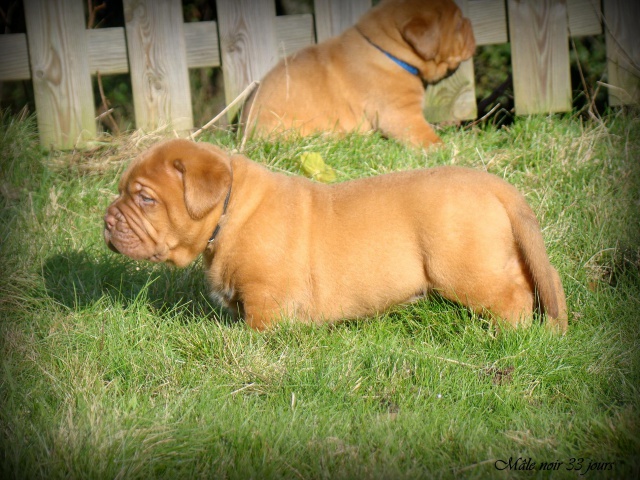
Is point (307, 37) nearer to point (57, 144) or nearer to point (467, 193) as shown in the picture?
point (57, 144)

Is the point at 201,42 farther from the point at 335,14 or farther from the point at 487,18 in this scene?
the point at 487,18

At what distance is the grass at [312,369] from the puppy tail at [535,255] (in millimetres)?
138

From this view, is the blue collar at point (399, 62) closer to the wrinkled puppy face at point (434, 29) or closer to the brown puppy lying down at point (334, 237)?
the wrinkled puppy face at point (434, 29)

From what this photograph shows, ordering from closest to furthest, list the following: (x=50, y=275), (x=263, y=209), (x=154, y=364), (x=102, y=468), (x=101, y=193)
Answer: (x=102, y=468), (x=154, y=364), (x=263, y=209), (x=50, y=275), (x=101, y=193)

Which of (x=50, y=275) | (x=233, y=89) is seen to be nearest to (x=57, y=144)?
(x=233, y=89)

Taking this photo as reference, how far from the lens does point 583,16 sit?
21.4 ft

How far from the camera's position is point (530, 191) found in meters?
4.96

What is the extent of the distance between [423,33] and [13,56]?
3.24 metres

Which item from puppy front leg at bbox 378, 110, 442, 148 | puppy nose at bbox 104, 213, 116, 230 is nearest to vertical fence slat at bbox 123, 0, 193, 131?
puppy front leg at bbox 378, 110, 442, 148

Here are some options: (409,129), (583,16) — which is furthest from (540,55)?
(409,129)

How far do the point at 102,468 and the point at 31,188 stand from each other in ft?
10.6

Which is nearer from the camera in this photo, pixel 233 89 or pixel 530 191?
pixel 530 191

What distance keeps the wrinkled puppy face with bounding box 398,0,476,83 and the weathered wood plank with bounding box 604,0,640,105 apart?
127 centimetres

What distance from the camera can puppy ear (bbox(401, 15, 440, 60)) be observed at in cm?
602
